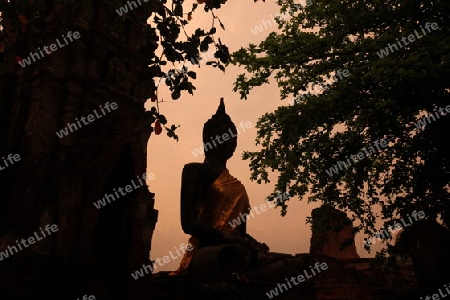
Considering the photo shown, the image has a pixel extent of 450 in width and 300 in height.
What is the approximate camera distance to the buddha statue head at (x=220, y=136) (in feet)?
18.6

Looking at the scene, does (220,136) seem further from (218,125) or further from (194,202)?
(194,202)

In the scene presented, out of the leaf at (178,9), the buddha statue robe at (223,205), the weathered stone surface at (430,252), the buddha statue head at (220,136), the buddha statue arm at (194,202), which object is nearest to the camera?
the leaf at (178,9)

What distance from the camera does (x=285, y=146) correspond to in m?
10.5

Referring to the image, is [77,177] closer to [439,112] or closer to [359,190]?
[359,190]

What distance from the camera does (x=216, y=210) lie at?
5.36 metres

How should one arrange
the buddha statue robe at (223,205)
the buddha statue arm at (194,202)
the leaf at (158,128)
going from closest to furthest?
the buddha statue arm at (194,202) < the leaf at (158,128) < the buddha statue robe at (223,205)

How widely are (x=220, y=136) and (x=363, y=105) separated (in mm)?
4820

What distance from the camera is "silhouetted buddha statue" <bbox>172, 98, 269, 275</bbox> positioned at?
447cm

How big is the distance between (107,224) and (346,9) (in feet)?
24.7

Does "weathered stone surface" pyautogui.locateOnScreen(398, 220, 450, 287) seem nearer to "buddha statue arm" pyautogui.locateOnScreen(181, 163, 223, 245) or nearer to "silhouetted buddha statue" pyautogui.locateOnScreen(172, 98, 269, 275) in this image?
"silhouetted buddha statue" pyautogui.locateOnScreen(172, 98, 269, 275)

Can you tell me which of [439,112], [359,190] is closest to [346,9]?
[439,112]

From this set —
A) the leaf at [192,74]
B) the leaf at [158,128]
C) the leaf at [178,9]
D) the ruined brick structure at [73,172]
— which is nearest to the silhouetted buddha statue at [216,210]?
the leaf at [158,128]

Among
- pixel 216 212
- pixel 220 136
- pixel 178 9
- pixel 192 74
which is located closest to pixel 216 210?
pixel 216 212

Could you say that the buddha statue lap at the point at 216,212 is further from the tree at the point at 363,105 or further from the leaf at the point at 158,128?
the tree at the point at 363,105
